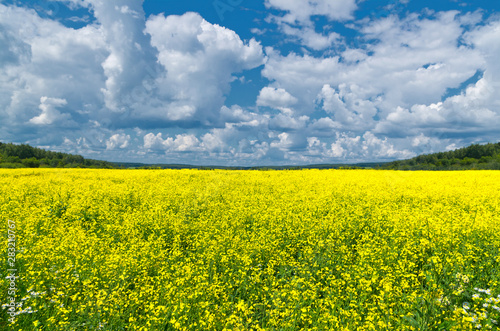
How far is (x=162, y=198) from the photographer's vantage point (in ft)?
49.9

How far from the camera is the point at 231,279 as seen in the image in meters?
6.75

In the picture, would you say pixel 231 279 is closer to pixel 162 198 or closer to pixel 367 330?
pixel 367 330

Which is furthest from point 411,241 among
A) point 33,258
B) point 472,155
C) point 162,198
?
point 472,155

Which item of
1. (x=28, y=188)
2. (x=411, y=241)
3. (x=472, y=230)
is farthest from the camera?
(x=28, y=188)

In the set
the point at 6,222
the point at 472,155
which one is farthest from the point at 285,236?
the point at 472,155

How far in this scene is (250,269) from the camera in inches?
293

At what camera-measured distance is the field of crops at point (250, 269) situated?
512 centimetres

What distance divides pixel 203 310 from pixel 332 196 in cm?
1216

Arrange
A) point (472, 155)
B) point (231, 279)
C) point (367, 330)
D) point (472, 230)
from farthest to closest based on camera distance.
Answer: point (472, 155) → point (472, 230) → point (231, 279) → point (367, 330)

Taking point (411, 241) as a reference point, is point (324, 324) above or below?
below

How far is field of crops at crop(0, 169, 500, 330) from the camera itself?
5121 mm

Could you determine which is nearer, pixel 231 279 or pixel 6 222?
pixel 231 279

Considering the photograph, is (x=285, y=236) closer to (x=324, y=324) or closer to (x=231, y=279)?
(x=231, y=279)

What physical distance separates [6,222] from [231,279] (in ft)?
32.7
